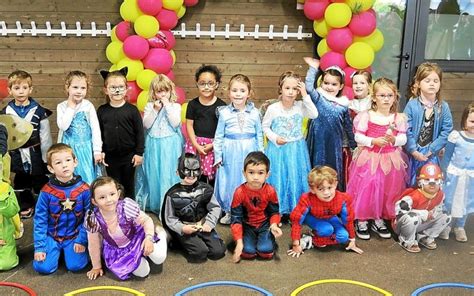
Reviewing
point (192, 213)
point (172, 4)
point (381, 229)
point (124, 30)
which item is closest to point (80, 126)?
point (192, 213)

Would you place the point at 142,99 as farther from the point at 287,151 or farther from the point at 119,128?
the point at 287,151

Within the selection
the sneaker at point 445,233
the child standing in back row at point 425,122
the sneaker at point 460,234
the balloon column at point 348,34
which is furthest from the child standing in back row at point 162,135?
the sneaker at point 460,234

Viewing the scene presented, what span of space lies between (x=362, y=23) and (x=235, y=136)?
223 cm

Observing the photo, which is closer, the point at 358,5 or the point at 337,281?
the point at 337,281

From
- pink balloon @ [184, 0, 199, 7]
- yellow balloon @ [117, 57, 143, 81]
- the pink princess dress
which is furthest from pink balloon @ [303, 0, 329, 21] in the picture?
yellow balloon @ [117, 57, 143, 81]

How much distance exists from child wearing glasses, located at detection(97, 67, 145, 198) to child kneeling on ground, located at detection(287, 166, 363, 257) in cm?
162

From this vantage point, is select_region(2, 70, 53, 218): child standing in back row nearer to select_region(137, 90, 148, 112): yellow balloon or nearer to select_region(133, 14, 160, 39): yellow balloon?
select_region(137, 90, 148, 112): yellow balloon

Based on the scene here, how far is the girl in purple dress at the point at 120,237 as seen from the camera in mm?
3600

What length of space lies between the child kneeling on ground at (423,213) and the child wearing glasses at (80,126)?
2689 millimetres

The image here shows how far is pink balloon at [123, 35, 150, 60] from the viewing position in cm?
551

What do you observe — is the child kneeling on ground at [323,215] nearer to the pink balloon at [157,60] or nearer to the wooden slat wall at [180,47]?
the pink balloon at [157,60]

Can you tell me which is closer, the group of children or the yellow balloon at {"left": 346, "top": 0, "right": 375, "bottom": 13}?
the group of children

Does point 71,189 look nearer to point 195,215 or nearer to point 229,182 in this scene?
point 195,215

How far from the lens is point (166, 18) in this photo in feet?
18.7
